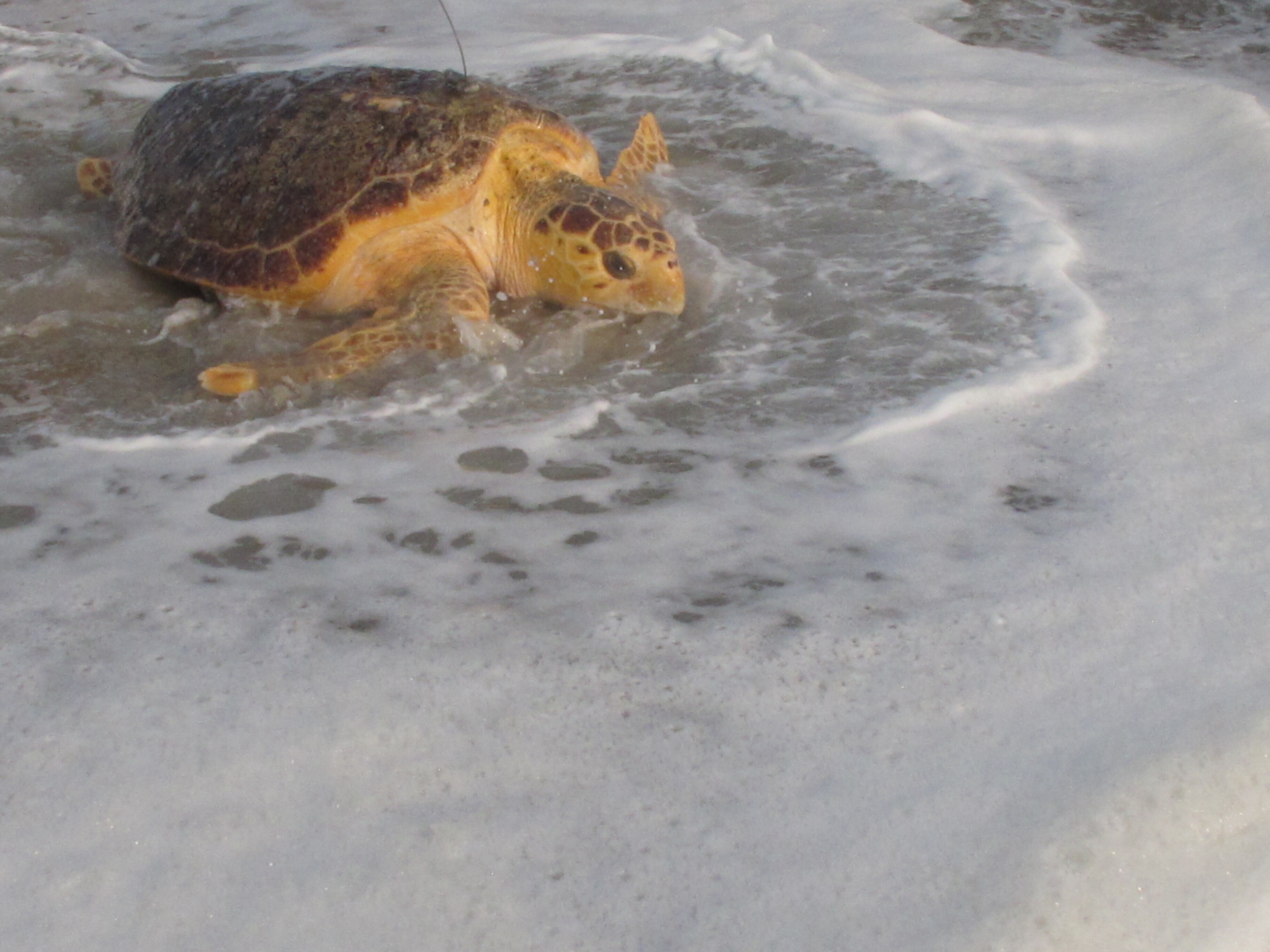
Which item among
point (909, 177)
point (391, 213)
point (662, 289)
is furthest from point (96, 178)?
point (909, 177)

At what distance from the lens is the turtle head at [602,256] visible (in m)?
3.20

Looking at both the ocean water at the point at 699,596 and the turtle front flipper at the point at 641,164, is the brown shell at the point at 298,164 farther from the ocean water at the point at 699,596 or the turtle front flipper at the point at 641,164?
the turtle front flipper at the point at 641,164

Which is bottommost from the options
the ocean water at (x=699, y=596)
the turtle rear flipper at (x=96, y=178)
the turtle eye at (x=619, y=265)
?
the ocean water at (x=699, y=596)

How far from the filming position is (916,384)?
2760 mm

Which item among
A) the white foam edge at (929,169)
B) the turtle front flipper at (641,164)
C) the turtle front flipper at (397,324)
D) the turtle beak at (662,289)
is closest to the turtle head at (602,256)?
the turtle beak at (662,289)

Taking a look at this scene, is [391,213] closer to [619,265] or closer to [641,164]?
[619,265]

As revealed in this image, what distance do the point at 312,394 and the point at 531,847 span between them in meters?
1.66

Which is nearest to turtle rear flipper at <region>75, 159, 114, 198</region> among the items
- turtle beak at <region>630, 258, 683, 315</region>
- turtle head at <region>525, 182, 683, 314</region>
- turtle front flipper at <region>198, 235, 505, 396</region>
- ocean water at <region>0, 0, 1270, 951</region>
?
ocean water at <region>0, 0, 1270, 951</region>

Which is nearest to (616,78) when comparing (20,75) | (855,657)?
(20,75)

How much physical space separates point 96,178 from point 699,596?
328cm

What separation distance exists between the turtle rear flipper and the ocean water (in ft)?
0.72

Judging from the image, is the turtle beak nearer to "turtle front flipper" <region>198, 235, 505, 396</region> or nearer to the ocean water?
the ocean water

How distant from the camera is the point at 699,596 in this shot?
2.03 m

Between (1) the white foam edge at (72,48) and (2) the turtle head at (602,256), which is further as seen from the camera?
(1) the white foam edge at (72,48)
